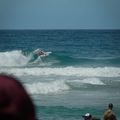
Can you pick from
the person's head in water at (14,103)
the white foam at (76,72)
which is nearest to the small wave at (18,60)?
the white foam at (76,72)

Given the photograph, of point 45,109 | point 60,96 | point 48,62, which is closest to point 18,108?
point 45,109

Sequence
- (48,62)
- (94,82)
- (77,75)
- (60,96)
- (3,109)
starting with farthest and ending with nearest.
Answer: (48,62) → (77,75) → (94,82) → (60,96) → (3,109)

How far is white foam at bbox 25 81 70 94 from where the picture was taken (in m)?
20.7

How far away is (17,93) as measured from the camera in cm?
88

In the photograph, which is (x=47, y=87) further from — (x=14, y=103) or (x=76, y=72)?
(x=14, y=103)

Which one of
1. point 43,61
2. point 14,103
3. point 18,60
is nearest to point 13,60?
point 18,60

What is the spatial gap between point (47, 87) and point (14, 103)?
20.7 metres

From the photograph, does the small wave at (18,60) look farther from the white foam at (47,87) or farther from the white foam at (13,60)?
the white foam at (47,87)

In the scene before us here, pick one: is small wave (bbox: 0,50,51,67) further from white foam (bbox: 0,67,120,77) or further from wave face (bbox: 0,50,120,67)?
white foam (bbox: 0,67,120,77)

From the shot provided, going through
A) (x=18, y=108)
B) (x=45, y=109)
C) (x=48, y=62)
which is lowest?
(x=48, y=62)

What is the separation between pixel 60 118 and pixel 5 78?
43.4ft

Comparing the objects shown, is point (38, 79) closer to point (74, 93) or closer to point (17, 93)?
point (74, 93)

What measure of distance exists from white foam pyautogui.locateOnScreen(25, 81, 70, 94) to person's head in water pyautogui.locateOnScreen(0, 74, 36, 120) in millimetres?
19273

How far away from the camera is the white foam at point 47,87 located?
68.1 ft
